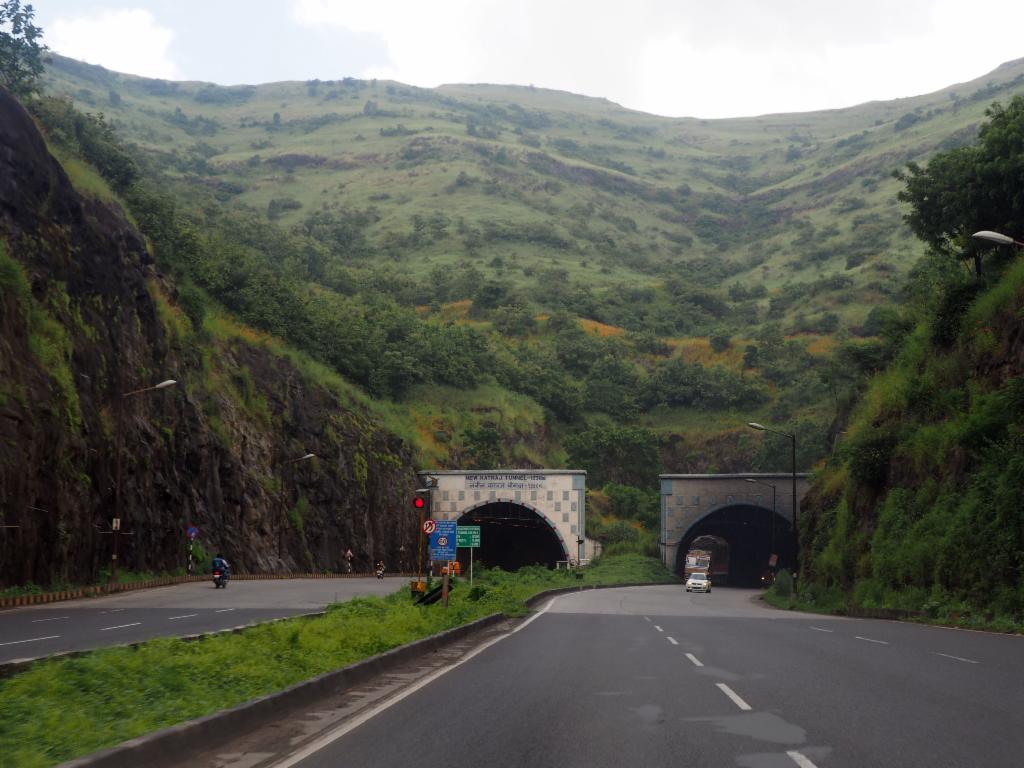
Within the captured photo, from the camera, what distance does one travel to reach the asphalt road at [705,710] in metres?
8.59

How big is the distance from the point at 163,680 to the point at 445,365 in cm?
8453

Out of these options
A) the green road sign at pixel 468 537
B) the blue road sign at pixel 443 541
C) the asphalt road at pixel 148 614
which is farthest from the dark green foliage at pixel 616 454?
the blue road sign at pixel 443 541

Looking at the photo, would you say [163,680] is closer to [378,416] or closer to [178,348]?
[178,348]

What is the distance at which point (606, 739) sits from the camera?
9.30m

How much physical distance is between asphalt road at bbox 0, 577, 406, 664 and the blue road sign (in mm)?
4392

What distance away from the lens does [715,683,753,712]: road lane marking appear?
36.8 ft

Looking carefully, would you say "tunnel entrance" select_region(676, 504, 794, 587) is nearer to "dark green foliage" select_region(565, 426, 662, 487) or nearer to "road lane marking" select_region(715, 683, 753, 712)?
"dark green foliage" select_region(565, 426, 662, 487)

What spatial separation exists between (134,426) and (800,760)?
40.9 m

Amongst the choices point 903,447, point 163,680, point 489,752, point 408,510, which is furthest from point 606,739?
point 408,510

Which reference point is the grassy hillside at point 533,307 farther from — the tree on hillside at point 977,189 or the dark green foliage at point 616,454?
the tree on hillside at point 977,189

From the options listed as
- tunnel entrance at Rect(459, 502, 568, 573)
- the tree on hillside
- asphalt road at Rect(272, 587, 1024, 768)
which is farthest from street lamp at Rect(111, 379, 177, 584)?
tunnel entrance at Rect(459, 502, 568, 573)

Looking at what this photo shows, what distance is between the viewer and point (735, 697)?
12.0 metres

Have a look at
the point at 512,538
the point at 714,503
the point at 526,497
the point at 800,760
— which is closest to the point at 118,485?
the point at 800,760

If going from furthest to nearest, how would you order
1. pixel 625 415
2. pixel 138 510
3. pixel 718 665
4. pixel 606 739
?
1. pixel 625 415
2. pixel 138 510
3. pixel 718 665
4. pixel 606 739
